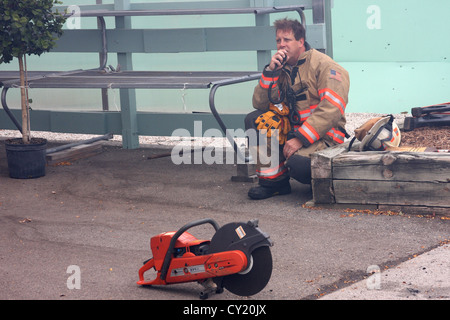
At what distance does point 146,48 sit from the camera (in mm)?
7227

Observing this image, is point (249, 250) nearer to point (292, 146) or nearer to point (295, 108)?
point (292, 146)

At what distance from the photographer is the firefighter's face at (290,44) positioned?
5.23 meters

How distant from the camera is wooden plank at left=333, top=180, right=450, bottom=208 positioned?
4.55 meters

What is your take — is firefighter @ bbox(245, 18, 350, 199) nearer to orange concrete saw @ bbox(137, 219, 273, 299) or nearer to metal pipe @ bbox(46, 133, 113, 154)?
orange concrete saw @ bbox(137, 219, 273, 299)

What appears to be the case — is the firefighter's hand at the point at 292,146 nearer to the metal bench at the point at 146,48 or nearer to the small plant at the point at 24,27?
the metal bench at the point at 146,48

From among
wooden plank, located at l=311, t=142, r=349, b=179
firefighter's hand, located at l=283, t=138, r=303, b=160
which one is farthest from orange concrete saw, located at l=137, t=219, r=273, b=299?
firefighter's hand, located at l=283, t=138, r=303, b=160

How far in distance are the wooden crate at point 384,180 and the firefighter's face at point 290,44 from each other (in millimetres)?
812

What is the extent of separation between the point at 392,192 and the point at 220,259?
74.1 inches

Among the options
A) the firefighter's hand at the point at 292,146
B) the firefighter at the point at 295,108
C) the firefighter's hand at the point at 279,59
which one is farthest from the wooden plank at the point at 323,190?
the firefighter's hand at the point at 279,59

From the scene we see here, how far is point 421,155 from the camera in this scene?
15.1 ft

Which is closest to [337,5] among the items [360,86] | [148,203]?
[360,86]

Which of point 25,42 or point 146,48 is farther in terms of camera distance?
point 146,48

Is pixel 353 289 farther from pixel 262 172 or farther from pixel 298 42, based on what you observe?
pixel 298 42

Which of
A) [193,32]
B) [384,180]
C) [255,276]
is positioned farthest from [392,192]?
[193,32]
